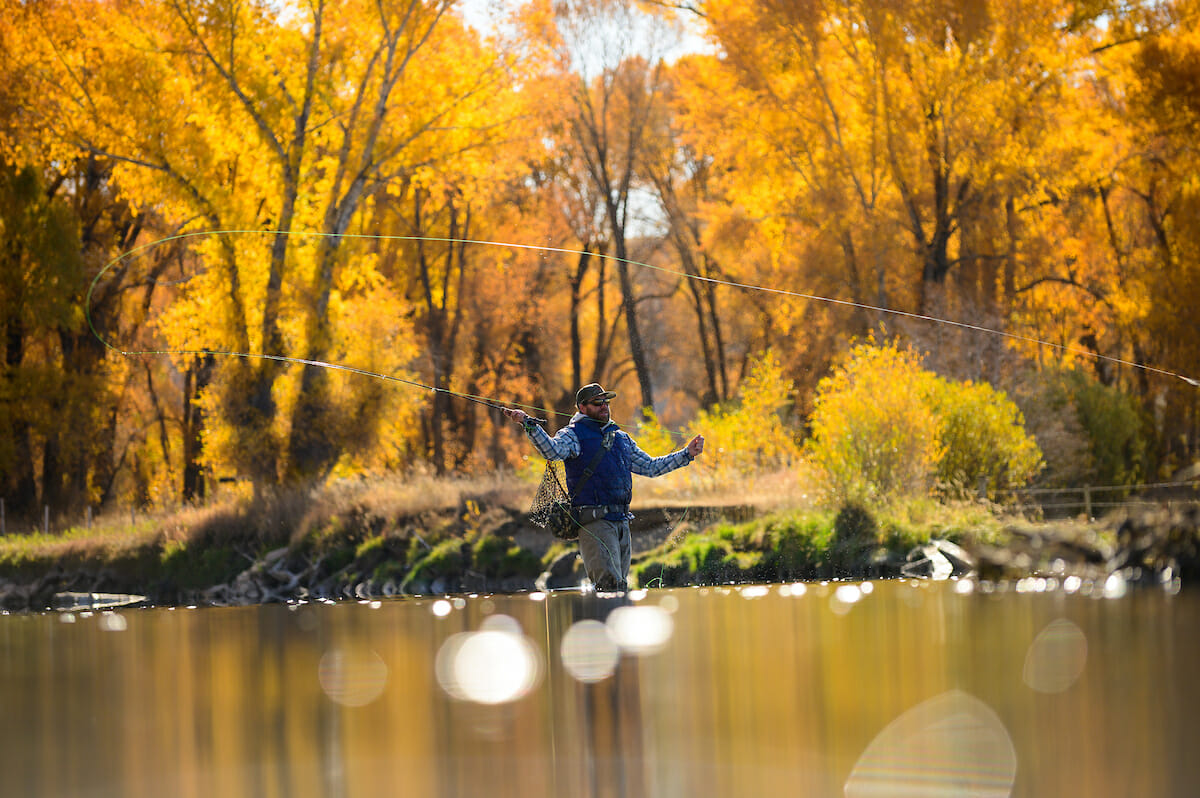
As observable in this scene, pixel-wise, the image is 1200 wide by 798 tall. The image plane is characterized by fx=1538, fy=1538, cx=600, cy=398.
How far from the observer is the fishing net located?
10.8m

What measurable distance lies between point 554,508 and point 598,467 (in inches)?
21.3

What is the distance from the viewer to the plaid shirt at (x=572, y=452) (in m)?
10.1

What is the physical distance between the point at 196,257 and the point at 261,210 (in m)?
8.22

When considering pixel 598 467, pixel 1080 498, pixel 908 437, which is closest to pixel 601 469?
pixel 598 467

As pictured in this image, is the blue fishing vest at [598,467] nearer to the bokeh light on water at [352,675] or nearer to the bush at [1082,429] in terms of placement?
the bokeh light on water at [352,675]

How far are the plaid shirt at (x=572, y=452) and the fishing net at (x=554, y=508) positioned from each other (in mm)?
396

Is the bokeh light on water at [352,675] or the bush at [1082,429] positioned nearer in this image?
the bokeh light on water at [352,675]

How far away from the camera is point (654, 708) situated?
19.5 feet

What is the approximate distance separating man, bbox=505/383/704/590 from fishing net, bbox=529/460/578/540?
0.37 feet

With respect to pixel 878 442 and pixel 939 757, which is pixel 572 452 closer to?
pixel 939 757

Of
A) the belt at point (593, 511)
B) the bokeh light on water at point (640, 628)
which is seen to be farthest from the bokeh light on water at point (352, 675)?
the belt at point (593, 511)

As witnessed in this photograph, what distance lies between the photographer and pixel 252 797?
4.48 metres

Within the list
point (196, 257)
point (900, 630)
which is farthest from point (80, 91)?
point (900, 630)

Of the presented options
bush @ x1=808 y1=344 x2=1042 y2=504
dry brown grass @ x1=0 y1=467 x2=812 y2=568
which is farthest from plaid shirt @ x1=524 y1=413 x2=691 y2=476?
dry brown grass @ x1=0 y1=467 x2=812 y2=568
